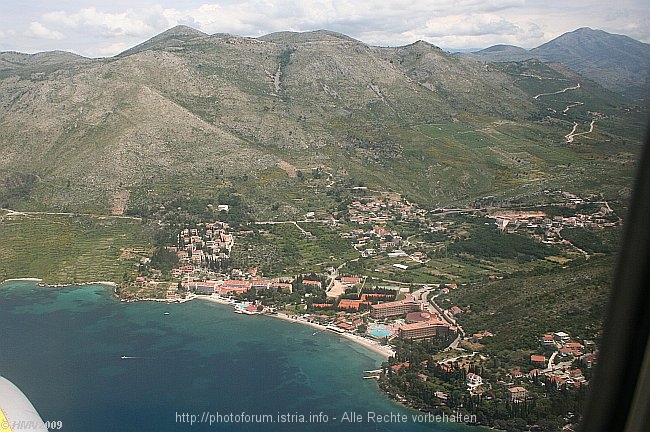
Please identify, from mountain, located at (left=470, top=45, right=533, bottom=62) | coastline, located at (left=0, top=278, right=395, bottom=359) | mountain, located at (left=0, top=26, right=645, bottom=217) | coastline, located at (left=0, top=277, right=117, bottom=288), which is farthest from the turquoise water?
mountain, located at (left=470, top=45, right=533, bottom=62)

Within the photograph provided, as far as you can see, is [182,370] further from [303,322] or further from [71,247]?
[71,247]

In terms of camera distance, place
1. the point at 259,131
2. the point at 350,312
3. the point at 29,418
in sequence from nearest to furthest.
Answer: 1. the point at 29,418
2. the point at 350,312
3. the point at 259,131

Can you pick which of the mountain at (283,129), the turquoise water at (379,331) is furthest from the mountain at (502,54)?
the turquoise water at (379,331)

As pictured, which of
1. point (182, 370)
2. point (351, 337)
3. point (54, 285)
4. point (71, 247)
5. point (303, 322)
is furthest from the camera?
point (71, 247)

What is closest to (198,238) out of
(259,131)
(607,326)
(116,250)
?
(116,250)

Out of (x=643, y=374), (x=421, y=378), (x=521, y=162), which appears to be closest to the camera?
(x=643, y=374)

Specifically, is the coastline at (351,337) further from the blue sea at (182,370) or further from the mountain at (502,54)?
the mountain at (502,54)

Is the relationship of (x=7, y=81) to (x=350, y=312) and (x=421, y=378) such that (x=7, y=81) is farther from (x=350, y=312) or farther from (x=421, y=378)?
(x=421, y=378)

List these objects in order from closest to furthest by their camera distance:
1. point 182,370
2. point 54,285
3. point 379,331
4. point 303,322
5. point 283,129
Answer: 1. point 182,370
2. point 379,331
3. point 303,322
4. point 54,285
5. point 283,129

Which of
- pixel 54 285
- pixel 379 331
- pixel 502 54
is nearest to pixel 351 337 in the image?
pixel 379 331
